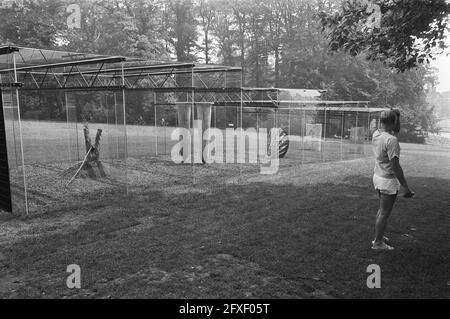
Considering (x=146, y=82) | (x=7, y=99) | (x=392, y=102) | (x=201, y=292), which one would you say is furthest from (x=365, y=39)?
(x=392, y=102)

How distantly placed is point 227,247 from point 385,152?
264 cm

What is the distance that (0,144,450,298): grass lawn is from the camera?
446cm

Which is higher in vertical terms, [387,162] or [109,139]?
[387,162]

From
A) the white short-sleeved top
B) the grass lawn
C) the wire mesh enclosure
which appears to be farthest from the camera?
the wire mesh enclosure

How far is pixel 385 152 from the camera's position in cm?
518

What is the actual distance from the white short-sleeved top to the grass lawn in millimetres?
1229

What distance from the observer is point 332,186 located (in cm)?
1084

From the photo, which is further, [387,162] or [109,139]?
[109,139]

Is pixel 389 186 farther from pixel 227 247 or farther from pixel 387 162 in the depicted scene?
pixel 227 247

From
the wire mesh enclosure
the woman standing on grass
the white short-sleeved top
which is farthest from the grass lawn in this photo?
the wire mesh enclosure

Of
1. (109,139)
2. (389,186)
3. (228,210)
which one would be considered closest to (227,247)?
(228,210)

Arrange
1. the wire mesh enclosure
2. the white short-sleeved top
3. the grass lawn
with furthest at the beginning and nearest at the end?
the wire mesh enclosure
the white short-sleeved top
the grass lawn

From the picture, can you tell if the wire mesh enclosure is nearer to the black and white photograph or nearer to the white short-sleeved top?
the black and white photograph
